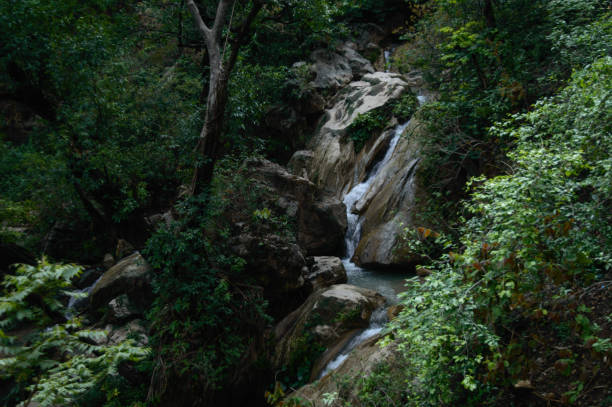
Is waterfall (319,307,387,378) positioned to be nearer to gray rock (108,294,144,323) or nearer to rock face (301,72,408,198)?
gray rock (108,294,144,323)

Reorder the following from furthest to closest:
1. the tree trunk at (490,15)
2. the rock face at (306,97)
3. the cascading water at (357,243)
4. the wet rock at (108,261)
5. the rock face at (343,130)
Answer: the rock face at (306,97), the rock face at (343,130), the wet rock at (108,261), the cascading water at (357,243), the tree trunk at (490,15)

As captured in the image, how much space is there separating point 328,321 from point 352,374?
188 centimetres

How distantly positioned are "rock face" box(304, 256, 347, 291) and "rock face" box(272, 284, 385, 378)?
4.70ft

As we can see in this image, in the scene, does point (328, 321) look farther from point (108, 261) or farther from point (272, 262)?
point (108, 261)

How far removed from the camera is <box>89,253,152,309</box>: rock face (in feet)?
29.5

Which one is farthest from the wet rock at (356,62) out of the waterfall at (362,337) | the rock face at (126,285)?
the waterfall at (362,337)

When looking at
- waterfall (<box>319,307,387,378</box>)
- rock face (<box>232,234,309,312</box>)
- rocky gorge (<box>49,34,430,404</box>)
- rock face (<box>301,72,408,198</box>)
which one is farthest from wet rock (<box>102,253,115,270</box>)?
waterfall (<box>319,307,387,378</box>)

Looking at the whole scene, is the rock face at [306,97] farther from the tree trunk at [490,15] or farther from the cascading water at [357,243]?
the tree trunk at [490,15]

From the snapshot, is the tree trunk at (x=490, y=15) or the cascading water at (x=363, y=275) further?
the tree trunk at (x=490, y=15)

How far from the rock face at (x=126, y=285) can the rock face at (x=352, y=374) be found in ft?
17.1

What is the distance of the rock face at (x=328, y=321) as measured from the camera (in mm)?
7004

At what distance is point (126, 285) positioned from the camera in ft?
31.1

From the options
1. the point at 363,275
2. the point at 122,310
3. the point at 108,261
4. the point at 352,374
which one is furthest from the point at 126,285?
the point at 352,374

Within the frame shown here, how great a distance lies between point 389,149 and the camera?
12.7 m
